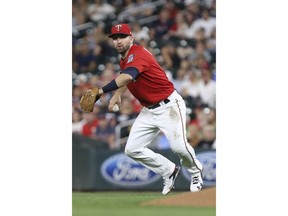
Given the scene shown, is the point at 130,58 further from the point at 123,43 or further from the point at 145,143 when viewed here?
the point at 145,143

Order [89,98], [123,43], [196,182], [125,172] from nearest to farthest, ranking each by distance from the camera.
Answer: [89,98]
[123,43]
[196,182]
[125,172]

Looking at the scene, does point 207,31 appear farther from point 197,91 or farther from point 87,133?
point 87,133

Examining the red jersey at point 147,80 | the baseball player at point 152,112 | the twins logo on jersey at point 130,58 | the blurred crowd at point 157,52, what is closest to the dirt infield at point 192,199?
the baseball player at point 152,112

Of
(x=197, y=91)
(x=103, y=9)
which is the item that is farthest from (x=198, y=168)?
(x=103, y=9)

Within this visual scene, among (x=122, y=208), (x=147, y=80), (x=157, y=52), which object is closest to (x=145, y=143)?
(x=147, y=80)

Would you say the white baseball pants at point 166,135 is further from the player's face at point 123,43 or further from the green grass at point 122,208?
the player's face at point 123,43

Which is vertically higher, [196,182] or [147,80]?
[147,80]
